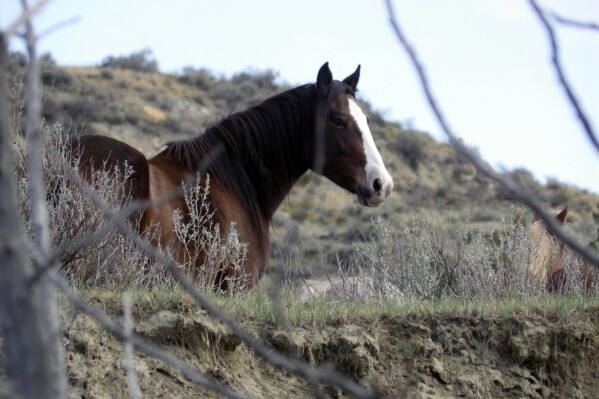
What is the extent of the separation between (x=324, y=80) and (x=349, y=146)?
609mm

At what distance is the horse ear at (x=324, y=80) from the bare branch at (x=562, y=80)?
5.91 m

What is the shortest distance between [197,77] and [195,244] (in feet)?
124

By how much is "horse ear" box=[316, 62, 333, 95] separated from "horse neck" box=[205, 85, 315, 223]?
0.14m

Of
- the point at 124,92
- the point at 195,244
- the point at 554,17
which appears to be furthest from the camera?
the point at 124,92

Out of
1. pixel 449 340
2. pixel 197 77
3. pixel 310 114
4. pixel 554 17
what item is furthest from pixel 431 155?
pixel 554 17

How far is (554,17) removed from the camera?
1516mm

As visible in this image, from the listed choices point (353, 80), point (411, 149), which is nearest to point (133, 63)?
point (411, 149)

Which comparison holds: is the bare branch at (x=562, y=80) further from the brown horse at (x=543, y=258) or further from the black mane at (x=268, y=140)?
the black mane at (x=268, y=140)

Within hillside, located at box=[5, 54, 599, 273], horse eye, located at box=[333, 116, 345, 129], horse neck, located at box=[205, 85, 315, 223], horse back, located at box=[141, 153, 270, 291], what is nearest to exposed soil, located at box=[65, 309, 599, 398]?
horse back, located at box=[141, 153, 270, 291]

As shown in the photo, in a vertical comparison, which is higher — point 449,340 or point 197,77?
point 197,77

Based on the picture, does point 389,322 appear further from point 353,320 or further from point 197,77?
point 197,77

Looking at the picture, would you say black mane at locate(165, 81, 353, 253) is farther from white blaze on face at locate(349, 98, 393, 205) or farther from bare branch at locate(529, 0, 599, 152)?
bare branch at locate(529, 0, 599, 152)

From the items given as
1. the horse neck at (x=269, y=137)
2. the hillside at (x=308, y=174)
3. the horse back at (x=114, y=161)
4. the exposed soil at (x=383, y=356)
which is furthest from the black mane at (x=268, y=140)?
the hillside at (x=308, y=174)

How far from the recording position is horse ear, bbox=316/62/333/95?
738cm
